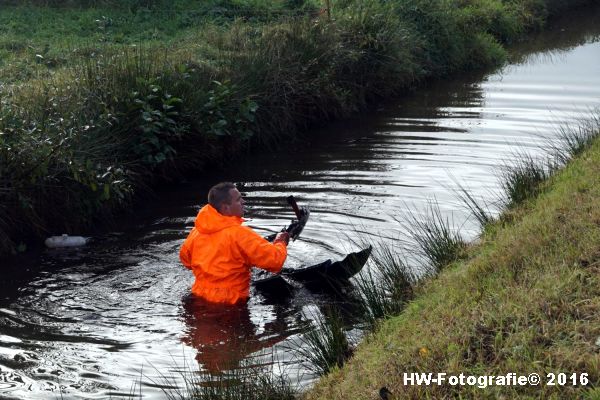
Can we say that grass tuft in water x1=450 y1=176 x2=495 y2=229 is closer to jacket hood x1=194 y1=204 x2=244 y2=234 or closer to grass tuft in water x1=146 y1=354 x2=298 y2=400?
jacket hood x1=194 y1=204 x2=244 y2=234

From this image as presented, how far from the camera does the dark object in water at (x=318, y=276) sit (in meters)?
9.12

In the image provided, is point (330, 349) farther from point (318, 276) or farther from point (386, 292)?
point (318, 276)

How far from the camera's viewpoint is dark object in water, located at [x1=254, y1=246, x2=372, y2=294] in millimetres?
9117

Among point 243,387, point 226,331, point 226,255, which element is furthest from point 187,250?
point 243,387

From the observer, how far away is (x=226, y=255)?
30.0 feet

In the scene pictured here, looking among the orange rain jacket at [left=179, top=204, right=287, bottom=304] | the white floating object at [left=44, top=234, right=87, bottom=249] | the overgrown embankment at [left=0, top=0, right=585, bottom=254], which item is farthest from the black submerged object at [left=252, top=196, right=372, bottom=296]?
the overgrown embankment at [left=0, top=0, right=585, bottom=254]

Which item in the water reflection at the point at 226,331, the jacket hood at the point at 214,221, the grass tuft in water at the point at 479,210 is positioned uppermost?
the jacket hood at the point at 214,221

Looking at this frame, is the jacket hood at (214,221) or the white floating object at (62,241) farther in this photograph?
the white floating object at (62,241)

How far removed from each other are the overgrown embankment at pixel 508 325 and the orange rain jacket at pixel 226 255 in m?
1.83

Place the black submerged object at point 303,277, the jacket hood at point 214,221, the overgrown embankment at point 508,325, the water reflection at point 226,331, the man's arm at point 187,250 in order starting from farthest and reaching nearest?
the man's arm at point 187,250, the black submerged object at point 303,277, the jacket hood at point 214,221, the water reflection at point 226,331, the overgrown embankment at point 508,325

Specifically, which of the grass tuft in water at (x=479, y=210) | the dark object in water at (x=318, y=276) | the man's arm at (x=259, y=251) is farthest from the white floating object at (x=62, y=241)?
the grass tuft in water at (x=479, y=210)

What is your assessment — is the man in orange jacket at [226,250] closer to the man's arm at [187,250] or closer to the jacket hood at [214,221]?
the jacket hood at [214,221]

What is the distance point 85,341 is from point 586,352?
4.78m

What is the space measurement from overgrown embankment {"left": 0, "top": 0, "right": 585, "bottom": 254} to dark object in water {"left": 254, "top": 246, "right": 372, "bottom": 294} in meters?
2.72
